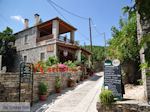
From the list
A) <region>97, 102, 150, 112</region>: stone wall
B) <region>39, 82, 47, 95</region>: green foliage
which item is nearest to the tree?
<region>39, 82, 47, 95</region>: green foliage

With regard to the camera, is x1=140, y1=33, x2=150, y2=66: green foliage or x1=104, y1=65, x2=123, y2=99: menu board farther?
x1=104, y1=65, x2=123, y2=99: menu board

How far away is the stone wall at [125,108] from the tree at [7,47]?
1949 centimetres

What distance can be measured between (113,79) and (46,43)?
14882mm

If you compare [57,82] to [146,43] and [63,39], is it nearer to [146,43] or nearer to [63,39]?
[146,43]

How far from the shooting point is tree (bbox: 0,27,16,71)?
23.3 meters

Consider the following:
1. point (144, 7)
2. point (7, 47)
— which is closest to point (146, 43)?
point (144, 7)

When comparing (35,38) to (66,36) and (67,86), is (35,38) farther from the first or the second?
(67,86)

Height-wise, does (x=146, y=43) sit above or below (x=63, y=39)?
below

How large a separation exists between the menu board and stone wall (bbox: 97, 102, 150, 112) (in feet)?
2.11

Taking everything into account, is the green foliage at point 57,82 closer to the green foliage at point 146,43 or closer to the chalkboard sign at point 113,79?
the chalkboard sign at point 113,79

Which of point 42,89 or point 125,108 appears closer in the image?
point 125,108

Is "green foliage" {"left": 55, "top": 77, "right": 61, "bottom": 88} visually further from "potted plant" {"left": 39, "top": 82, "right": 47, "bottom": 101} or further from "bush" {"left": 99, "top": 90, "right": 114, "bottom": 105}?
"bush" {"left": 99, "top": 90, "right": 114, "bottom": 105}

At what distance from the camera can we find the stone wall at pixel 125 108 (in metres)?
5.34

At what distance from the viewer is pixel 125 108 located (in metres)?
5.68
